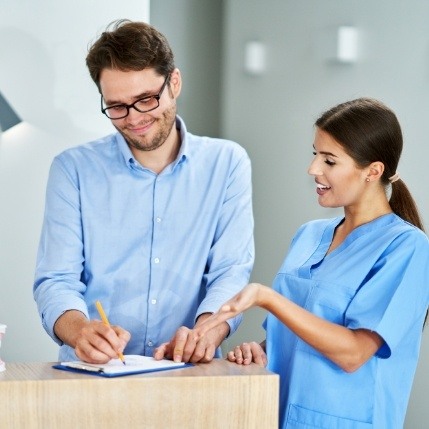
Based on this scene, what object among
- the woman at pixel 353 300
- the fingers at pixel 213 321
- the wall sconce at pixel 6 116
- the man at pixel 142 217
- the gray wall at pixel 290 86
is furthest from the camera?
the gray wall at pixel 290 86

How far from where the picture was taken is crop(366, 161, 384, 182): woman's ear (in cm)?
207

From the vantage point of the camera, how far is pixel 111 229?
240cm

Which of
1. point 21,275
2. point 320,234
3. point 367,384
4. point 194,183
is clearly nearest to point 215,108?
point 21,275

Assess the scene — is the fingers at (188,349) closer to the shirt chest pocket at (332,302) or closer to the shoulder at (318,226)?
the shirt chest pocket at (332,302)

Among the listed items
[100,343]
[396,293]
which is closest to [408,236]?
[396,293]

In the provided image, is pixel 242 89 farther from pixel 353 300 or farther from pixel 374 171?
pixel 353 300

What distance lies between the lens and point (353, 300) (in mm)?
1958

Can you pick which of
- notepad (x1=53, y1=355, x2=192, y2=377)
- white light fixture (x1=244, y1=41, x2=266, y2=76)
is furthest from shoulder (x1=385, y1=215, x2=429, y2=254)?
→ white light fixture (x1=244, y1=41, x2=266, y2=76)

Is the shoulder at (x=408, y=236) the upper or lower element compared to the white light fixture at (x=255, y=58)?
lower

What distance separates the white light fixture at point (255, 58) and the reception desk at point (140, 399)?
2349 mm

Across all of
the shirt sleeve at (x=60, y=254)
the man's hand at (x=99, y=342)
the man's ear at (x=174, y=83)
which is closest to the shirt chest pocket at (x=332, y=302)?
the man's hand at (x=99, y=342)

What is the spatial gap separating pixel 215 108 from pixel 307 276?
6.64 feet

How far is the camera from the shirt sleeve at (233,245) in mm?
2309

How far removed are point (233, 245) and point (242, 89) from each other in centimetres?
173
